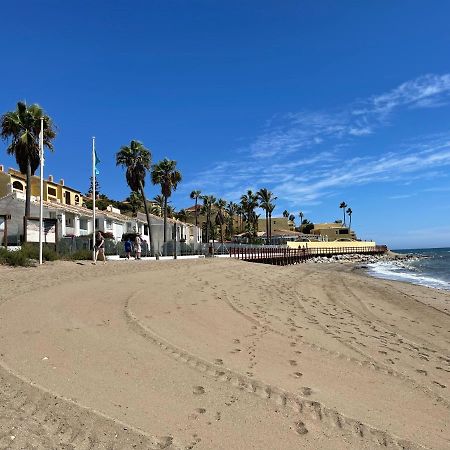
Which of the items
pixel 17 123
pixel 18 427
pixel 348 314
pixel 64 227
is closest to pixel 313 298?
pixel 348 314

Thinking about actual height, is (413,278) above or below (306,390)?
below

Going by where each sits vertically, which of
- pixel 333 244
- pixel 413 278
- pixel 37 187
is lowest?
pixel 413 278

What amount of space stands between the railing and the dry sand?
3090cm

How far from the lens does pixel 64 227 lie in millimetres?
42969

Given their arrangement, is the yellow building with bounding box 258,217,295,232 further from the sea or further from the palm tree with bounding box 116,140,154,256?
the palm tree with bounding box 116,140,154,256

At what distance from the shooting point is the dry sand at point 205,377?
3.97 m

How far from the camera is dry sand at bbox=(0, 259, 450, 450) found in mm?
3973

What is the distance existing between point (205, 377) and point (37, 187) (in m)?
58.4

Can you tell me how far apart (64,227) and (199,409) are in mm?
41675

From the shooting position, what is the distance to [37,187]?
57.7 meters

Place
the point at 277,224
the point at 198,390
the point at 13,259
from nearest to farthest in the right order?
1. the point at 198,390
2. the point at 13,259
3. the point at 277,224

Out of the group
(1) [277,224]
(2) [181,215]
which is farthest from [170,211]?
(1) [277,224]

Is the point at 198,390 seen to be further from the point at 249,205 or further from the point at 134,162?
the point at 249,205

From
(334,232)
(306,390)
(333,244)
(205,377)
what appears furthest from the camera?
(334,232)
